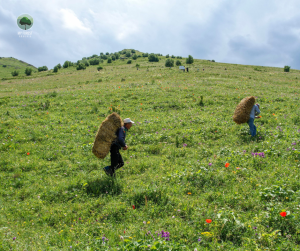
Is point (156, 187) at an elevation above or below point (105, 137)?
below

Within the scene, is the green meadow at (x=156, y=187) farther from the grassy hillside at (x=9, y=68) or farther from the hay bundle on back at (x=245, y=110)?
the grassy hillside at (x=9, y=68)

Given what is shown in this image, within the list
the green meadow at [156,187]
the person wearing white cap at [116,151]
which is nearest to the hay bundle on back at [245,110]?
the green meadow at [156,187]

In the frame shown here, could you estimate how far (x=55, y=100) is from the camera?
18.4 m

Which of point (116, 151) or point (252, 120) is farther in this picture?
point (252, 120)

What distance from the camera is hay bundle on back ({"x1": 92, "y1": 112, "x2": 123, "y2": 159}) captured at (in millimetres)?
6668

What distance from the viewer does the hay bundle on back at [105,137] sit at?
6.67 m

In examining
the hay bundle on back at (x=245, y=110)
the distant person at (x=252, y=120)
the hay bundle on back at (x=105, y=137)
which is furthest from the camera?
the hay bundle on back at (x=245, y=110)

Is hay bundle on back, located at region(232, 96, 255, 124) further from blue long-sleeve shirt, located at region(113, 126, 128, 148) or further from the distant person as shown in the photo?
blue long-sleeve shirt, located at region(113, 126, 128, 148)

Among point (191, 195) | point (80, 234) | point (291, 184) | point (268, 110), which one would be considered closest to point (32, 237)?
point (80, 234)

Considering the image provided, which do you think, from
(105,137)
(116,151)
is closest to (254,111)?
(116,151)

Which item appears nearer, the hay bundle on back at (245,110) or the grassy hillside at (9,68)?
the hay bundle on back at (245,110)

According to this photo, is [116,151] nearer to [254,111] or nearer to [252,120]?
[252,120]

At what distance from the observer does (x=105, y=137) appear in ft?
22.0

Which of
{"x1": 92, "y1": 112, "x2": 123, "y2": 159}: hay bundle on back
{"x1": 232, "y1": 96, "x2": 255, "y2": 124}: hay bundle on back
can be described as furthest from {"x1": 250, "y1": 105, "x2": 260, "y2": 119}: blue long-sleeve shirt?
{"x1": 92, "y1": 112, "x2": 123, "y2": 159}: hay bundle on back
